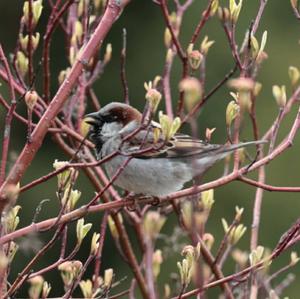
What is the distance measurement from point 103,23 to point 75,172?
454 millimetres

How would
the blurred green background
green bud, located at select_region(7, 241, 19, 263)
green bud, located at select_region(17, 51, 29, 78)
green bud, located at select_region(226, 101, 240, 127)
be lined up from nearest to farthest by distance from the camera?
green bud, located at select_region(7, 241, 19, 263) < green bud, located at select_region(226, 101, 240, 127) < green bud, located at select_region(17, 51, 29, 78) < the blurred green background

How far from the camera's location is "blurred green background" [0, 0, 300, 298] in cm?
1190

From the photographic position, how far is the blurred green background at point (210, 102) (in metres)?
11.9

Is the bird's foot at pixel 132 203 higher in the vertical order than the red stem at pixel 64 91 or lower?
lower

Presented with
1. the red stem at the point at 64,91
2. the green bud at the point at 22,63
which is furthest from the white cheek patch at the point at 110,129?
the red stem at the point at 64,91

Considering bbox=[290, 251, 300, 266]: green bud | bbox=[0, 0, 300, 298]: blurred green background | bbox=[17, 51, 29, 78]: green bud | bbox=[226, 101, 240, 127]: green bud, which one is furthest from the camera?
bbox=[0, 0, 300, 298]: blurred green background

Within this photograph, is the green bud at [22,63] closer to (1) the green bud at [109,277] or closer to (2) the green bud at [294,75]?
(1) the green bud at [109,277]

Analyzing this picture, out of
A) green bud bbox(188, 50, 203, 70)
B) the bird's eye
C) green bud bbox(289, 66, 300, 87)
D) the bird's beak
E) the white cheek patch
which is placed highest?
green bud bbox(289, 66, 300, 87)

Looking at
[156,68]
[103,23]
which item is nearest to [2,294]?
[103,23]

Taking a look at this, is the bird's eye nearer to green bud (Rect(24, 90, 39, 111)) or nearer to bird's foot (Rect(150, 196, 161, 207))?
bird's foot (Rect(150, 196, 161, 207))

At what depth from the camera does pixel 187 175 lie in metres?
3.25

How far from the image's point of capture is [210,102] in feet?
41.5

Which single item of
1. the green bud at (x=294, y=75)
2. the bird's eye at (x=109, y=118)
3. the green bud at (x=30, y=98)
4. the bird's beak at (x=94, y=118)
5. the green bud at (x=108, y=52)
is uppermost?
the green bud at (x=30, y=98)

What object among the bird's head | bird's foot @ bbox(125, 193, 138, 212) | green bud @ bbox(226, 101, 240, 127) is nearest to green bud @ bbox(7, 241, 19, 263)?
bird's foot @ bbox(125, 193, 138, 212)
